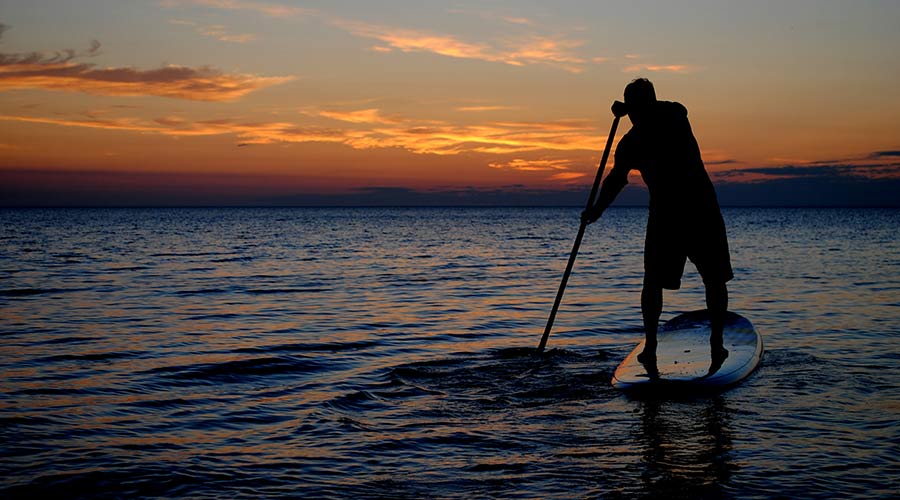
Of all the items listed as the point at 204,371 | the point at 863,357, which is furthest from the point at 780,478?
the point at 204,371

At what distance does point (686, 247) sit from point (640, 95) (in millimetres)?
1463

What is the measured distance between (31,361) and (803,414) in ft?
30.7

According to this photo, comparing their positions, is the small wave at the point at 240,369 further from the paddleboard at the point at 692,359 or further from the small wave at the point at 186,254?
the small wave at the point at 186,254

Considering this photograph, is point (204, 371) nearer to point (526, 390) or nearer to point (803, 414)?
point (526, 390)

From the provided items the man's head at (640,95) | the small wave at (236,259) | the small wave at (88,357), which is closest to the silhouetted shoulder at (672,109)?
the man's head at (640,95)

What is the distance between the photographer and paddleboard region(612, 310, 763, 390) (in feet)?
23.8

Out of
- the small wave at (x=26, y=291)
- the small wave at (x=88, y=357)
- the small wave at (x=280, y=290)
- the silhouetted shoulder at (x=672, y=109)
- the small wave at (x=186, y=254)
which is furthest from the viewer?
the small wave at (x=186, y=254)

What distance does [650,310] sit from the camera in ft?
24.3

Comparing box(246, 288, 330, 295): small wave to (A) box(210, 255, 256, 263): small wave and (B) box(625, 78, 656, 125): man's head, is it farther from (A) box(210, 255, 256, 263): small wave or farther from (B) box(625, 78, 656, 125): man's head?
(B) box(625, 78, 656, 125): man's head

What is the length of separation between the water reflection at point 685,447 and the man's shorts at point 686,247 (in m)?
1.13

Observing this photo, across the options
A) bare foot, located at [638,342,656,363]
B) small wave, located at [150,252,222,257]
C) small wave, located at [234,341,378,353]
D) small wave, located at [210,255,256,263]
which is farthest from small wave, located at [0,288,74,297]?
bare foot, located at [638,342,656,363]

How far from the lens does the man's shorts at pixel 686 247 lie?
7.04 metres

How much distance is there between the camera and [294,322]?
14406 millimetres

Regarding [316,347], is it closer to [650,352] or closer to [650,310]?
[650,352]
